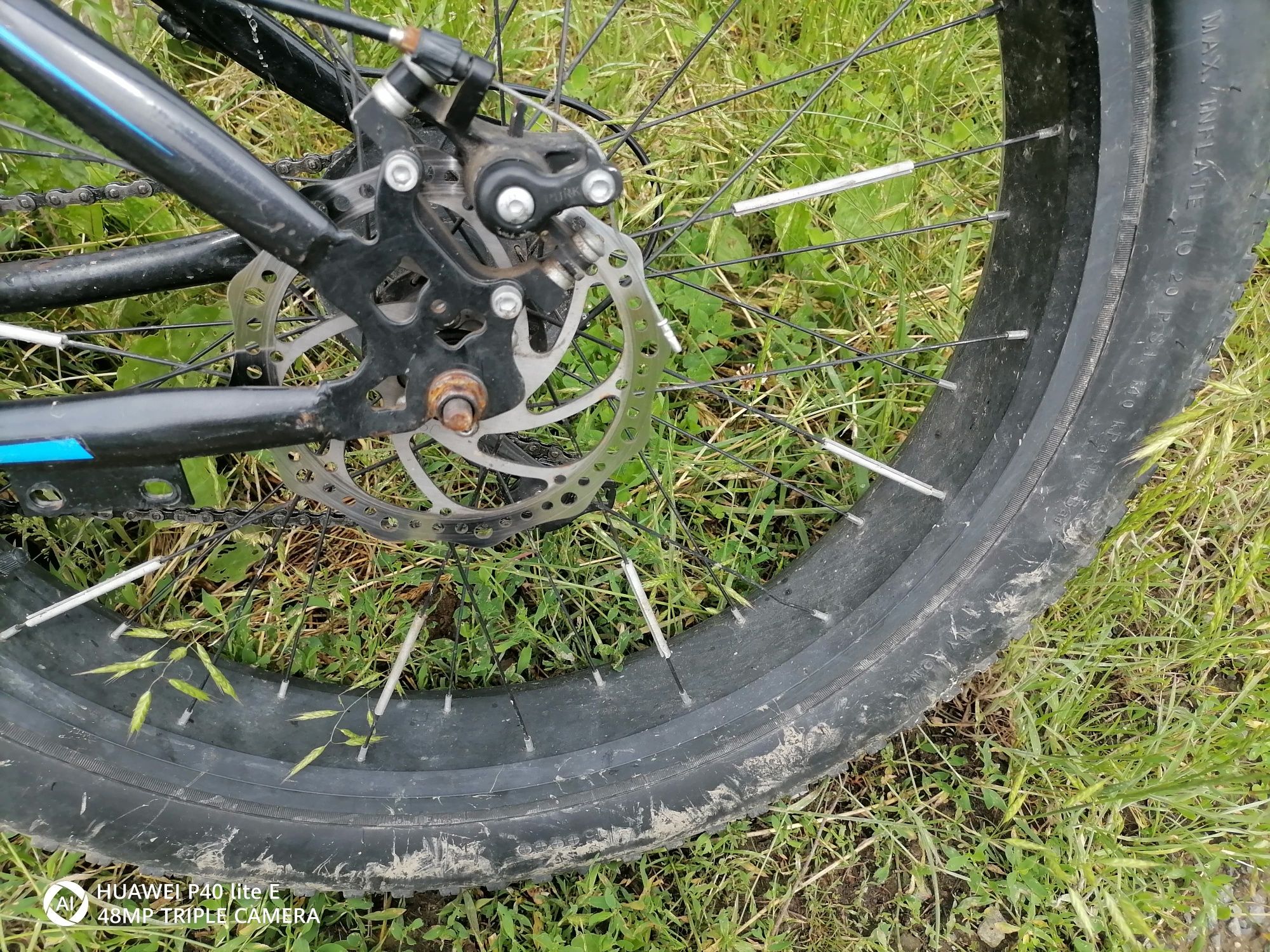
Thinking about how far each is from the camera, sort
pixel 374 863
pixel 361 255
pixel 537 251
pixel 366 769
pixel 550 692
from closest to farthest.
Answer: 1. pixel 361 255
2. pixel 537 251
3. pixel 374 863
4. pixel 366 769
5. pixel 550 692

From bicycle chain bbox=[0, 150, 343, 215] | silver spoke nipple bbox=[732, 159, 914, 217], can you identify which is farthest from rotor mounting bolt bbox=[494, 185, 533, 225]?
bicycle chain bbox=[0, 150, 343, 215]

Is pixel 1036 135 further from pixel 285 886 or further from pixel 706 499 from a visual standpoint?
pixel 285 886

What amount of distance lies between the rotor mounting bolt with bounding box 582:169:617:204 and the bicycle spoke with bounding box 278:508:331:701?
76 centimetres

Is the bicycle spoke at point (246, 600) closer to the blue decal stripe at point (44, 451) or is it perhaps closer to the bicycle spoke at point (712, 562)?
the blue decal stripe at point (44, 451)

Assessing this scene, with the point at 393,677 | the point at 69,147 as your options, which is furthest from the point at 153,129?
the point at 393,677

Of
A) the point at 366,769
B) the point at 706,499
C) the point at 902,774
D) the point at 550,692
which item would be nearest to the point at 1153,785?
the point at 902,774

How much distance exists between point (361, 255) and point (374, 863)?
88cm

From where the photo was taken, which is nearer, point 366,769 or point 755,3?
point 366,769

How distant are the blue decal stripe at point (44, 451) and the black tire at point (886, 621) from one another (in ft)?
1.37

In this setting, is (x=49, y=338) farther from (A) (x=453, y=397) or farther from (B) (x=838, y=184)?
(B) (x=838, y=184)

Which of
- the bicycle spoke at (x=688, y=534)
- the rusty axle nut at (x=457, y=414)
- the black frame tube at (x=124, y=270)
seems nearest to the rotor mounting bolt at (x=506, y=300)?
the rusty axle nut at (x=457, y=414)

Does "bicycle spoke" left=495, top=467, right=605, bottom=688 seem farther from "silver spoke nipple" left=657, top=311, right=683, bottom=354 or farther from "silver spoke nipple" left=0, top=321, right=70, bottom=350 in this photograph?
"silver spoke nipple" left=0, top=321, right=70, bottom=350

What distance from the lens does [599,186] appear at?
41.7 inches

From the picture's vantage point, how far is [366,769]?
1.49 metres
